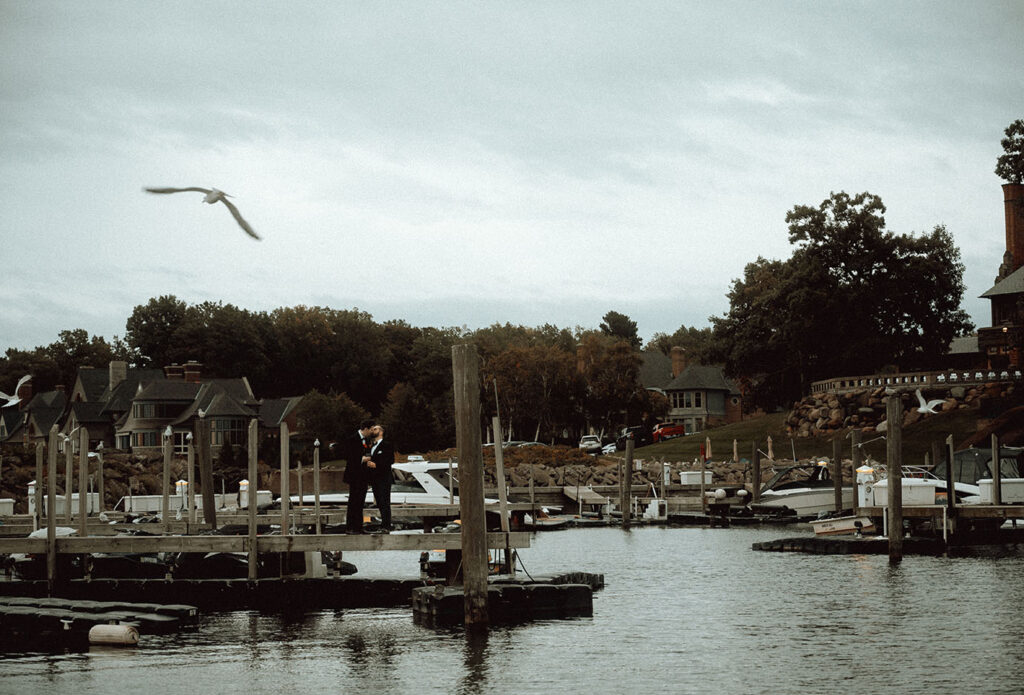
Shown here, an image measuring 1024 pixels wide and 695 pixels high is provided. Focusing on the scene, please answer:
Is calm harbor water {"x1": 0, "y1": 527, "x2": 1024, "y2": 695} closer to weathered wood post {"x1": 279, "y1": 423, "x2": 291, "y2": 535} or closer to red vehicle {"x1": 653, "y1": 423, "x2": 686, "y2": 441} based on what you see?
weathered wood post {"x1": 279, "y1": 423, "x2": 291, "y2": 535}

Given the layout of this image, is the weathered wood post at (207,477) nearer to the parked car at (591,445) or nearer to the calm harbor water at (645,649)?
the calm harbor water at (645,649)

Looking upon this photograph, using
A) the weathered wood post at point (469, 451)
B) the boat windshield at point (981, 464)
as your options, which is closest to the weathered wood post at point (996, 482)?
the boat windshield at point (981, 464)

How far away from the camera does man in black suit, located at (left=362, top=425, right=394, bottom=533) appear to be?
22516 millimetres

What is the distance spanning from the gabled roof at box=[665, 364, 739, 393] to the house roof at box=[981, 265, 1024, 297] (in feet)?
106

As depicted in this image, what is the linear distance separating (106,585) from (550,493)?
3824cm

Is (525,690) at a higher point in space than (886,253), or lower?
lower

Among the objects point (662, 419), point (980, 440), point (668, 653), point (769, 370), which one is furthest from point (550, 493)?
point (662, 419)

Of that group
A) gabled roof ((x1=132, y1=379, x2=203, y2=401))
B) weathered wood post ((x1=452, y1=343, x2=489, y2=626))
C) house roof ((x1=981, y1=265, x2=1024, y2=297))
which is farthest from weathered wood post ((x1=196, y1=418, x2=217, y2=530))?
gabled roof ((x1=132, y1=379, x2=203, y2=401))

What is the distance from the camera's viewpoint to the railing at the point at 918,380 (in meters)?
77.4

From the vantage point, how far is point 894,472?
3247cm

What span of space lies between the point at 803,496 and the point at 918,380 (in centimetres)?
2911

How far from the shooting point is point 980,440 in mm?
63750

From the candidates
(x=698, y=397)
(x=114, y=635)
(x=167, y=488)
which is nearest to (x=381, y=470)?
(x=114, y=635)

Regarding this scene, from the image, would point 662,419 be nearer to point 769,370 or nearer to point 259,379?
point 769,370
